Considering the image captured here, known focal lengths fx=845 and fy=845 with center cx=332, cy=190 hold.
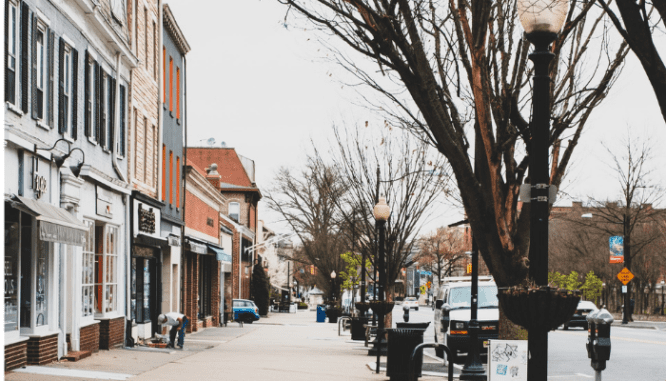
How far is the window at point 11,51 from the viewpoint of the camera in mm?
12586

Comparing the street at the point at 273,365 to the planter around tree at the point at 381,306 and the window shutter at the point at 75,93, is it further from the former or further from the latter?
the window shutter at the point at 75,93

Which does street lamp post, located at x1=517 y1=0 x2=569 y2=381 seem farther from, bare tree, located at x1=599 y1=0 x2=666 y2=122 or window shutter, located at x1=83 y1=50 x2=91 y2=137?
window shutter, located at x1=83 y1=50 x2=91 y2=137

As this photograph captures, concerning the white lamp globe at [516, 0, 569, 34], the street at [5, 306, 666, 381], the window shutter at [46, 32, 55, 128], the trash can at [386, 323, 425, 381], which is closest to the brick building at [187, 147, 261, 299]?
the street at [5, 306, 666, 381]

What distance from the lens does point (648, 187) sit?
47.4 meters

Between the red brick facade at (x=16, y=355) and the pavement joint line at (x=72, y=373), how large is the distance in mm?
122

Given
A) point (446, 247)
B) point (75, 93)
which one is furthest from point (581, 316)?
point (446, 247)

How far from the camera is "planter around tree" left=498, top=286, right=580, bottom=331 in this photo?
608 centimetres

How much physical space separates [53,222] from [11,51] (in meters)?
2.67

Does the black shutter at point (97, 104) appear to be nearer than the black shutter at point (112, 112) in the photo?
Yes

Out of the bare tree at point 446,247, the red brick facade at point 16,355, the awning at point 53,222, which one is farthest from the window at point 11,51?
the bare tree at point 446,247

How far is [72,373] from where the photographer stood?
13523 millimetres

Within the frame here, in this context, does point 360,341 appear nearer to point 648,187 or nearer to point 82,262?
point 82,262

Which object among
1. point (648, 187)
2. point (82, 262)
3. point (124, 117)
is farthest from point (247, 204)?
point (82, 262)

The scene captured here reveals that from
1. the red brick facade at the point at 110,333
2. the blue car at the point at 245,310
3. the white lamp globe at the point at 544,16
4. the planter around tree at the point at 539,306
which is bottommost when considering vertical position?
the blue car at the point at 245,310
